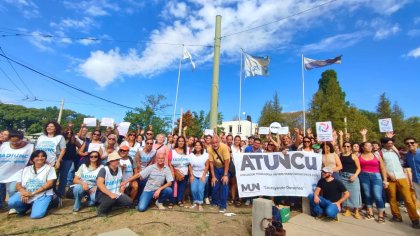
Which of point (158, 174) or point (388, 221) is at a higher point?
point (158, 174)

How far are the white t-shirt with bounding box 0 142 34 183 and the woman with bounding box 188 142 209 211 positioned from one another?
3.84 m

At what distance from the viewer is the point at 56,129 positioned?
595 centimetres

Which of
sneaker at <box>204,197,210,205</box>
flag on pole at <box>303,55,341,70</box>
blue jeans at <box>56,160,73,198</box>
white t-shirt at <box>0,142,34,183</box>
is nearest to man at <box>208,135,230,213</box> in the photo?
sneaker at <box>204,197,210,205</box>

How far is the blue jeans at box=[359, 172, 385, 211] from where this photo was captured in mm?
5561

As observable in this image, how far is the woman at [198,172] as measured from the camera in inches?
238

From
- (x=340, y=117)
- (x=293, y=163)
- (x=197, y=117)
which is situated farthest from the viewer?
(x=197, y=117)

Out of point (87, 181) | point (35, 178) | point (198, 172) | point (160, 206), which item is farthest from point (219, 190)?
point (35, 178)

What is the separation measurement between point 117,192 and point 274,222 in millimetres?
3467

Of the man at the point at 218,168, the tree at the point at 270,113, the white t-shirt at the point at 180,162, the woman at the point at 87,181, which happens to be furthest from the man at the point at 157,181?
the tree at the point at 270,113

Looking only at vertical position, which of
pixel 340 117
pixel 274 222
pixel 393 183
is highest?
pixel 340 117

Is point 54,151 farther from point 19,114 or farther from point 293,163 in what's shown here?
point 19,114

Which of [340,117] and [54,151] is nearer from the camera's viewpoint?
[54,151]

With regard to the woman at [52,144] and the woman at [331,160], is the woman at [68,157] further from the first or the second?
the woman at [331,160]

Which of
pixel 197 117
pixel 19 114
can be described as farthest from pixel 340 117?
pixel 19 114
